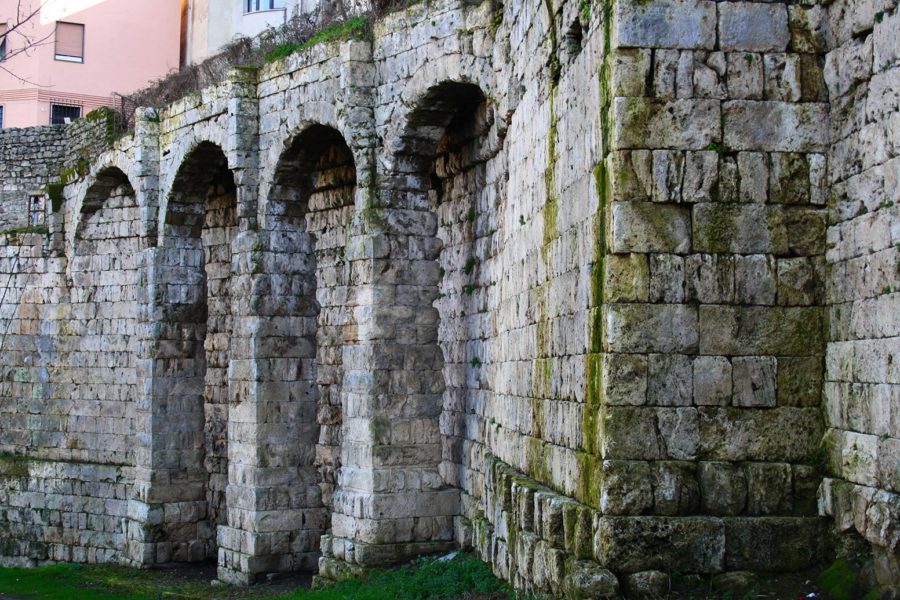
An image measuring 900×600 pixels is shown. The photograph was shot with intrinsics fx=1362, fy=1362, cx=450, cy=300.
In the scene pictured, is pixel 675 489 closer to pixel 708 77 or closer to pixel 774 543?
pixel 774 543

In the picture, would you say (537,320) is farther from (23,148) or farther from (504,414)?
(23,148)

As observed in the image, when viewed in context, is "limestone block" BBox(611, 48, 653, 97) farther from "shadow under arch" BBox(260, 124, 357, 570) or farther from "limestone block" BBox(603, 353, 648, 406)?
"shadow under arch" BBox(260, 124, 357, 570)

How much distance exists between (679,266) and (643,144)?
0.76 meters

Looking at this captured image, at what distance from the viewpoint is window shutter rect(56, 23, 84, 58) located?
33344mm

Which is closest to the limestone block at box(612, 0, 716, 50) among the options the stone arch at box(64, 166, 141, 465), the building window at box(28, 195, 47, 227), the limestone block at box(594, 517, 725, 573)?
the limestone block at box(594, 517, 725, 573)

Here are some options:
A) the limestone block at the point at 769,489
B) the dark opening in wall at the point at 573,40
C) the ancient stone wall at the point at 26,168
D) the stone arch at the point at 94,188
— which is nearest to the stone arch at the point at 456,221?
the dark opening in wall at the point at 573,40

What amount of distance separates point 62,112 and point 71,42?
1756 millimetres

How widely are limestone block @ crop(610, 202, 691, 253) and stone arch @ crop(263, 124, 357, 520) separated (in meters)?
8.06

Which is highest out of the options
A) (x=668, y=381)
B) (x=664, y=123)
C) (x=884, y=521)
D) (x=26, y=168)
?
(x=26, y=168)

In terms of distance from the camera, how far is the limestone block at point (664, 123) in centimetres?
810

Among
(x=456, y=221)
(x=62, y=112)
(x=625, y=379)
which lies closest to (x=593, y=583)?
(x=625, y=379)

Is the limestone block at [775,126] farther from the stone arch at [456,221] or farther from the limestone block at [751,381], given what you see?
the stone arch at [456,221]

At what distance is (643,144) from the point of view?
26.6ft

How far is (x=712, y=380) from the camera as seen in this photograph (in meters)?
8.09
